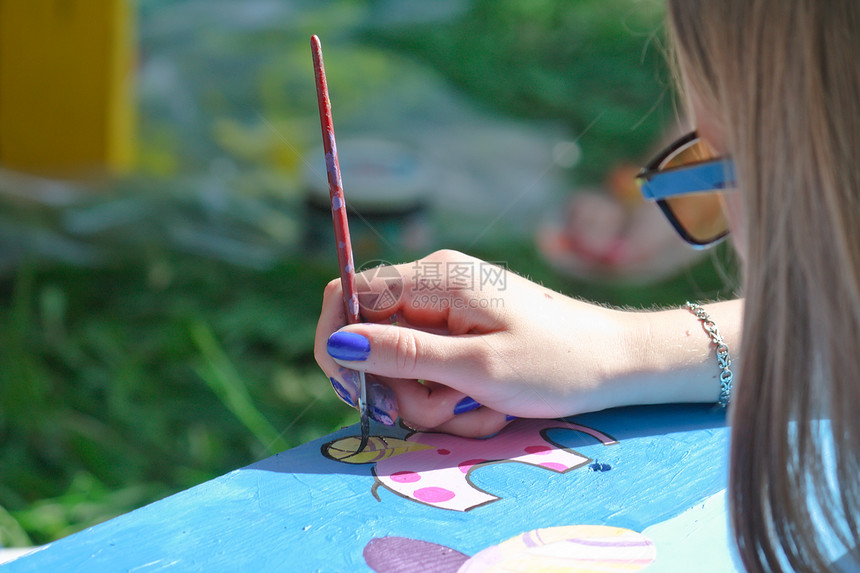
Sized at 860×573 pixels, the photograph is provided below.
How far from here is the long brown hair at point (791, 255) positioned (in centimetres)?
38

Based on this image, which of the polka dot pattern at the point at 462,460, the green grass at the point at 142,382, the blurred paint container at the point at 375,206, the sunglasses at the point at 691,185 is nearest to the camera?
the sunglasses at the point at 691,185

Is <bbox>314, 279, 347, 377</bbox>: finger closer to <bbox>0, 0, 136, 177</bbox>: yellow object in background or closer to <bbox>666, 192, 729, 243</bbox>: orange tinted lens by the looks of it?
<bbox>666, 192, 729, 243</bbox>: orange tinted lens

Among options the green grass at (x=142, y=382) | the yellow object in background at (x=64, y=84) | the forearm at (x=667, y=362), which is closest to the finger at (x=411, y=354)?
the forearm at (x=667, y=362)

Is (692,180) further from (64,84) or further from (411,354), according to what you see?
(64,84)

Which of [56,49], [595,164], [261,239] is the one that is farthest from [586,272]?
[56,49]

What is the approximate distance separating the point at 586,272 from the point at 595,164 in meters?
0.72

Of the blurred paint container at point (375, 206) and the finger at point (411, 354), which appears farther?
the blurred paint container at point (375, 206)

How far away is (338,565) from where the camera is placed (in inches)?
19.4

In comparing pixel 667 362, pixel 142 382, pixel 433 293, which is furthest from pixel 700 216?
pixel 142 382

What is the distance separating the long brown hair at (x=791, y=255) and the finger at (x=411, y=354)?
262 millimetres

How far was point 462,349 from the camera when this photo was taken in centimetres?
65

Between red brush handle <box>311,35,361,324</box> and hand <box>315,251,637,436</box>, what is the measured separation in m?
0.02

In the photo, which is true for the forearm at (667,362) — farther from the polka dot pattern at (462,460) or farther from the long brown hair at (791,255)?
the long brown hair at (791,255)

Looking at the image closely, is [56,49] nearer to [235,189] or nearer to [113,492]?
[235,189]
